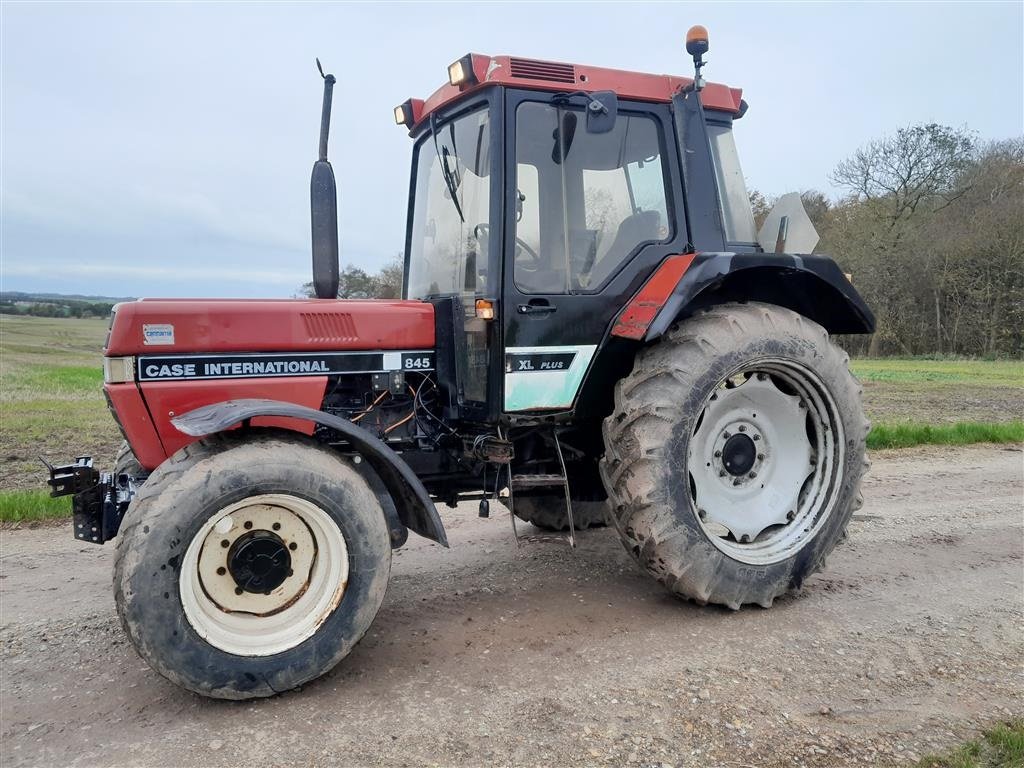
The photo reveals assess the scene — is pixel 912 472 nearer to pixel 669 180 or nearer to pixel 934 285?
pixel 669 180

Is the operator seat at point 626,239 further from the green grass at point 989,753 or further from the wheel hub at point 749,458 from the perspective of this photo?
the green grass at point 989,753

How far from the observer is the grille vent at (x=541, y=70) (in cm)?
356

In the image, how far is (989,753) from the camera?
2521 millimetres

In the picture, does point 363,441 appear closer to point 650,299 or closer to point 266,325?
point 266,325

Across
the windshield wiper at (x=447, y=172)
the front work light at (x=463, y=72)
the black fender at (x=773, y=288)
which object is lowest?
the black fender at (x=773, y=288)

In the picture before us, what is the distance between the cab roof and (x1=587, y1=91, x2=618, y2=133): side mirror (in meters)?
0.28

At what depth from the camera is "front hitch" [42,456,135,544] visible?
10.8 ft

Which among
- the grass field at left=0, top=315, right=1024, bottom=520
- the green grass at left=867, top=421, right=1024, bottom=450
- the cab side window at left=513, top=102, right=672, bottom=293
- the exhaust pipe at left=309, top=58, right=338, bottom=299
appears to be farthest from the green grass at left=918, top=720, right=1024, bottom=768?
the green grass at left=867, top=421, right=1024, bottom=450

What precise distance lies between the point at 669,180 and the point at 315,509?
2.44 meters

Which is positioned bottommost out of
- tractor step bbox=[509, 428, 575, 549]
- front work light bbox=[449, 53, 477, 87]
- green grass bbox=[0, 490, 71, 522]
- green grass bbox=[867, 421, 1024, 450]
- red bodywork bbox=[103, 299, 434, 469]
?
green grass bbox=[0, 490, 71, 522]

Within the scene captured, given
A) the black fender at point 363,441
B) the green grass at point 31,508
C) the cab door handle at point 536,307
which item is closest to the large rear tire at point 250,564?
the black fender at point 363,441

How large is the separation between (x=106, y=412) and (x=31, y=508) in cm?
590

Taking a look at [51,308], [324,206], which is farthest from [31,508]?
[51,308]

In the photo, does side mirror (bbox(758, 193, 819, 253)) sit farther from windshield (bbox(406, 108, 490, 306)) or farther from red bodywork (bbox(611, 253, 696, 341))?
windshield (bbox(406, 108, 490, 306))
